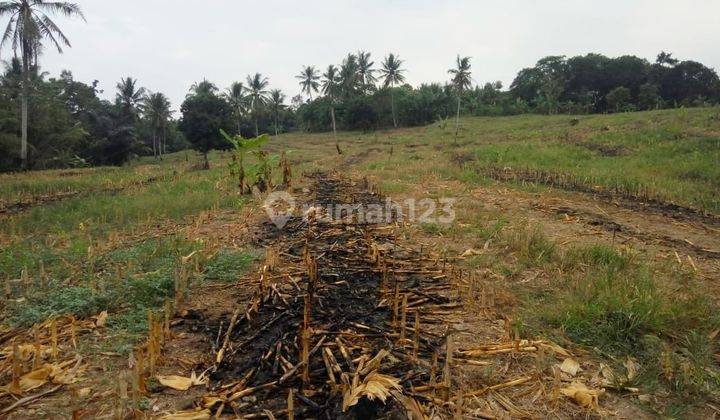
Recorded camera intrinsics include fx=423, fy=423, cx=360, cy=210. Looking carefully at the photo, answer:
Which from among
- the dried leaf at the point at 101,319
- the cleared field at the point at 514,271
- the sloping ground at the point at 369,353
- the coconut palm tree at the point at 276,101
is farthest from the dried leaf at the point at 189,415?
the coconut palm tree at the point at 276,101

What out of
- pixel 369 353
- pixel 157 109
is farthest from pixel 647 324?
pixel 157 109

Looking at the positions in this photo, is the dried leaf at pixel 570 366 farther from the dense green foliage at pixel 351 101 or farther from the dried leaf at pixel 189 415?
the dense green foliage at pixel 351 101

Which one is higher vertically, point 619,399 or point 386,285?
point 386,285

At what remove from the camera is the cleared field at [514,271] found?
2.81 meters

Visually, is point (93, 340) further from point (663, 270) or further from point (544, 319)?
point (663, 270)

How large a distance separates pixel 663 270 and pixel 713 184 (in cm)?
914

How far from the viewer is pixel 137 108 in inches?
1722

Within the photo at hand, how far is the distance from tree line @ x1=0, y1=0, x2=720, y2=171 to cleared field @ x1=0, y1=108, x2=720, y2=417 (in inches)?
857

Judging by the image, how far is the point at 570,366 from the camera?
113 inches

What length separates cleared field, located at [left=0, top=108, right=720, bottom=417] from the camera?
9.23 ft

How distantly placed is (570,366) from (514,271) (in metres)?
1.99

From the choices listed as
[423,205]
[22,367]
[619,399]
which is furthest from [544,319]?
[423,205]

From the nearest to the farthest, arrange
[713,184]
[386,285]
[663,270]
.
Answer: [386,285] < [663,270] < [713,184]

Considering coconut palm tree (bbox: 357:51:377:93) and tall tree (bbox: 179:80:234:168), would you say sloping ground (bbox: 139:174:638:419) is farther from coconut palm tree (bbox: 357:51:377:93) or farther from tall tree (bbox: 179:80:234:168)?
coconut palm tree (bbox: 357:51:377:93)
